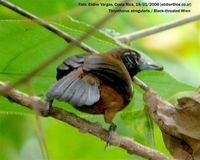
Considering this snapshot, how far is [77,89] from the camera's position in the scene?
84.1 inches

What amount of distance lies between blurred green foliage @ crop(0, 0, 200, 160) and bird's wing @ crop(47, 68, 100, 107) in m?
0.11

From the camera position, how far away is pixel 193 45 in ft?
14.1

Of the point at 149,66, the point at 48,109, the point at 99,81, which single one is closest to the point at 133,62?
the point at 149,66

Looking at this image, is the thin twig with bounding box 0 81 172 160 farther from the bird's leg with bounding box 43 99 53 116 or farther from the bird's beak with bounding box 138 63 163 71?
the bird's beak with bounding box 138 63 163 71

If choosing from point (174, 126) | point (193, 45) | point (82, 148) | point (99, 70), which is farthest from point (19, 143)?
point (193, 45)

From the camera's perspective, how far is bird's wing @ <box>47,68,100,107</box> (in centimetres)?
202

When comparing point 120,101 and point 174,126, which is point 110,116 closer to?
point 120,101

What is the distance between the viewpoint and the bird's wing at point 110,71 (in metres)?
2.26

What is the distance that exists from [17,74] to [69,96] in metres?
0.30

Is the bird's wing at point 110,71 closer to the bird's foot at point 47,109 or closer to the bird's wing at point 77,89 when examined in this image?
the bird's wing at point 77,89

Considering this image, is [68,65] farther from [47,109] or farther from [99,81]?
[47,109]

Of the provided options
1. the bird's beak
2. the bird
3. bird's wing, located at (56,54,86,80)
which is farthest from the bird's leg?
the bird's beak

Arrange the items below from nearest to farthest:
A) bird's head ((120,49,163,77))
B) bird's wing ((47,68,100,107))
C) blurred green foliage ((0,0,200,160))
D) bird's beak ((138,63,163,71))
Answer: bird's wing ((47,68,100,107)), blurred green foliage ((0,0,200,160)), bird's beak ((138,63,163,71)), bird's head ((120,49,163,77))

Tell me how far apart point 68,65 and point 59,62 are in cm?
13
